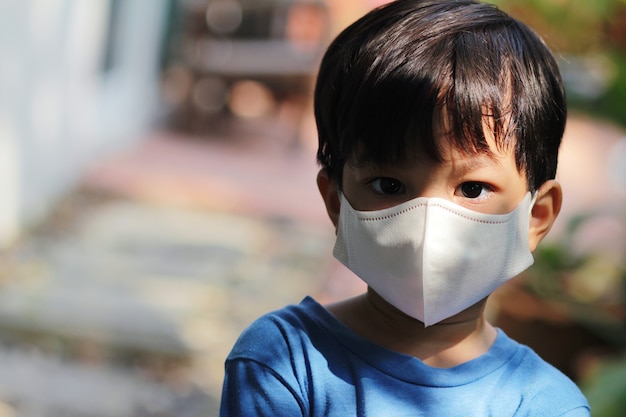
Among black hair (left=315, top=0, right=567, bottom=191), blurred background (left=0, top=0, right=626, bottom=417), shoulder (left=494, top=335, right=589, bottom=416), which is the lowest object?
blurred background (left=0, top=0, right=626, bottom=417)

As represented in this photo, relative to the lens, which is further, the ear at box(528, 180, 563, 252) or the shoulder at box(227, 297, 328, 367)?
the ear at box(528, 180, 563, 252)

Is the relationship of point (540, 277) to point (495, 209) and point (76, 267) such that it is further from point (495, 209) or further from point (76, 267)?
point (495, 209)

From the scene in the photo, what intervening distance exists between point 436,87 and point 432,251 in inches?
10.0

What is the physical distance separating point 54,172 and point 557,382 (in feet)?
19.7

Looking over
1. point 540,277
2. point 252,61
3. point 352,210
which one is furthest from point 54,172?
point 352,210

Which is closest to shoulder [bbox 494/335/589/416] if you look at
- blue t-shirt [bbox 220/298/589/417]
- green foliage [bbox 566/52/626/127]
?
blue t-shirt [bbox 220/298/589/417]

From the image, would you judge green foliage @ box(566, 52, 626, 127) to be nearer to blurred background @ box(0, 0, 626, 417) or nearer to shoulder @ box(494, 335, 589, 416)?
blurred background @ box(0, 0, 626, 417)

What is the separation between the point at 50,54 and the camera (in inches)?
269

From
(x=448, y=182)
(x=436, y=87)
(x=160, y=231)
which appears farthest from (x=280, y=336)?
(x=160, y=231)

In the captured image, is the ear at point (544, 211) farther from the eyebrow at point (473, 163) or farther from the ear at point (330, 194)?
the ear at point (330, 194)

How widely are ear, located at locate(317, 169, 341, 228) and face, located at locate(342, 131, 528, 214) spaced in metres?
0.08

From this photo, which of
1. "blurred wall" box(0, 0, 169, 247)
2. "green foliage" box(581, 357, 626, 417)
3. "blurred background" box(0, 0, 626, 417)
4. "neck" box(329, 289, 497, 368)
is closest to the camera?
"neck" box(329, 289, 497, 368)

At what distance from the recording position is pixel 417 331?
1.65 m

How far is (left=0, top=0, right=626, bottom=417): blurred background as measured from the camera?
15.1 ft
